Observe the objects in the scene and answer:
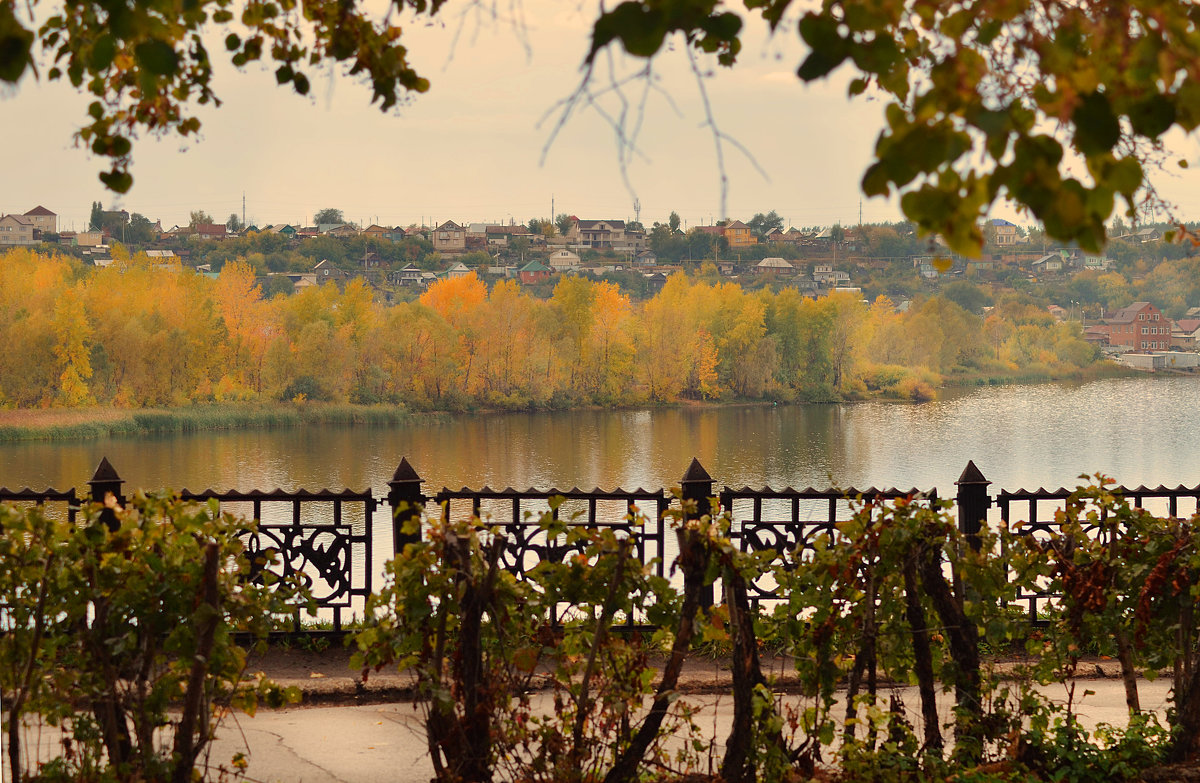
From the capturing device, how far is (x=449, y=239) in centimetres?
10881

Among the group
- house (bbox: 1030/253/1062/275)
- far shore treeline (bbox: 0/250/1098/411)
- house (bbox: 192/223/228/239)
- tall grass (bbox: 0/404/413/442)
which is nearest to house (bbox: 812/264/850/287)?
house (bbox: 1030/253/1062/275)

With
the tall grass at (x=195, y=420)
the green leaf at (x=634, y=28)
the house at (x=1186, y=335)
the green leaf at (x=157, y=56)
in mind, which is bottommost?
the tall grass at (x=195, y=420)

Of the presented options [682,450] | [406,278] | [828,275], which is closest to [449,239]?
[406,278]

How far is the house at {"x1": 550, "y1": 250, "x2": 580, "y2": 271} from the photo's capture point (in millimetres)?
106750

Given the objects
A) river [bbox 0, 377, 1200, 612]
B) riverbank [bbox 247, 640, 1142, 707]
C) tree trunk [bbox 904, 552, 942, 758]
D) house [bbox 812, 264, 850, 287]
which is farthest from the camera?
house [bbox 812, 264, 850, 287]

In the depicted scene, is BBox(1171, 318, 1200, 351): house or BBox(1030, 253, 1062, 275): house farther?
BBox(1030, 253, 1062, 275): house

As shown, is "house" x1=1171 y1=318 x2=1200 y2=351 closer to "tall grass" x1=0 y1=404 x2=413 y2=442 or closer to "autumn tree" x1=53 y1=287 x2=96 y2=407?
"tall grass" x1=0 y1=404 x2=413 y2=442

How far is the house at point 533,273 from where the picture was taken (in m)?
97.3

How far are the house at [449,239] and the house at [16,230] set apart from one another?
34.1 metres

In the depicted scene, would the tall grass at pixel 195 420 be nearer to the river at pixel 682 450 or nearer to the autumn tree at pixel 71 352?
the river at pixel 682 450

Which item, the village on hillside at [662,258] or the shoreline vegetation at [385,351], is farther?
the village on hillside at [662,258]

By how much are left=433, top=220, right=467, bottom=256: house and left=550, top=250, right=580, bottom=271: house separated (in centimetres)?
880

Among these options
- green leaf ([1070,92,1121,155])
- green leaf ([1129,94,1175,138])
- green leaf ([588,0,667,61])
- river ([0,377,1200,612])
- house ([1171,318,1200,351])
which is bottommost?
river ([0,377,1200,612])

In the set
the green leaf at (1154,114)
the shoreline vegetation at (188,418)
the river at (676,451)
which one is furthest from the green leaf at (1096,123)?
the shoreline vegetation at (188,418)
